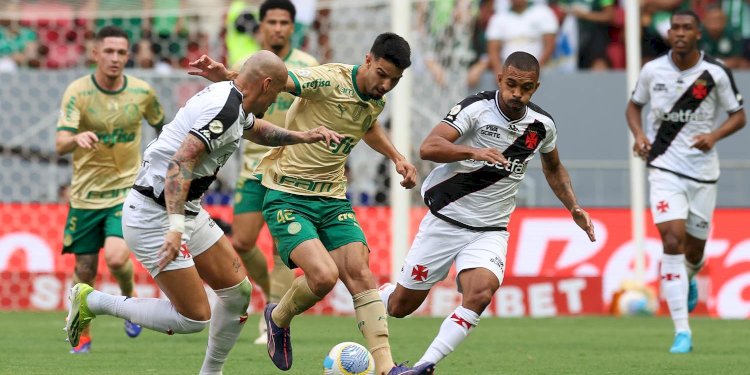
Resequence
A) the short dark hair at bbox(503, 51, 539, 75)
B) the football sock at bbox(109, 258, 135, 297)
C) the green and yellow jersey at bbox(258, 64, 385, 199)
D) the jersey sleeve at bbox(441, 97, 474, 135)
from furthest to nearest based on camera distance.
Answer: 1. the football sock at bbox(109, 258, 135, 297)
2. the green and yellow jersey at bbox(258, 64, 385, 199)
3. the jersey sleeve at bbox(441, 97, 474, 135)
4. the short dark hair at bbox(503, 51, 539, 75)

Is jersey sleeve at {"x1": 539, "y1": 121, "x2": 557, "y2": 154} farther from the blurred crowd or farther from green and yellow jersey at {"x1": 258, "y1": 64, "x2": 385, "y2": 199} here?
the blurred crowd

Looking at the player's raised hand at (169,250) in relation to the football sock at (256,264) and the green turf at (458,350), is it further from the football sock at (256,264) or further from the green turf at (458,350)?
the football sock at (256,264)

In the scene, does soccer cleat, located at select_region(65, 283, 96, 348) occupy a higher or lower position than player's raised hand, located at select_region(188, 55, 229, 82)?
lower

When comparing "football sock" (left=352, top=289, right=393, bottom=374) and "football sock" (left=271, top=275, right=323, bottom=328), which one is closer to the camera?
"football sock" (left=352, top=289, right=393, bottom=374)

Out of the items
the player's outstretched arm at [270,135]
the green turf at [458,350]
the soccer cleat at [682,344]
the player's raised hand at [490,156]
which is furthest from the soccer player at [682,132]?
the player's outstretched arm at [270,135]

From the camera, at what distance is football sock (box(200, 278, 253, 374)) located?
25.9ft

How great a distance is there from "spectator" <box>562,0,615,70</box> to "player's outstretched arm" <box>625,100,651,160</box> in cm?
634

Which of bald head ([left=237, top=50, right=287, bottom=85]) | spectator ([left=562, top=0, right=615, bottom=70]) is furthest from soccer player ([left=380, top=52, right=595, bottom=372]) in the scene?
spectator ([left=562, top=0, right=615, bottom=70])

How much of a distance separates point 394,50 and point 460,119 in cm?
61

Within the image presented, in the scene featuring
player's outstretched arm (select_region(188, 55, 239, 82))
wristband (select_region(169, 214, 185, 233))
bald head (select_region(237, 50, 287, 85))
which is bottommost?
wristband (select_region(169, 214, 185, 233))

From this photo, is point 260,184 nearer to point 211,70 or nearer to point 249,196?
point 249,196

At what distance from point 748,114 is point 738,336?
568cm

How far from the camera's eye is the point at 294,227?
28.5 feet

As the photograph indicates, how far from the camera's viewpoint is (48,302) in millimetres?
15234
